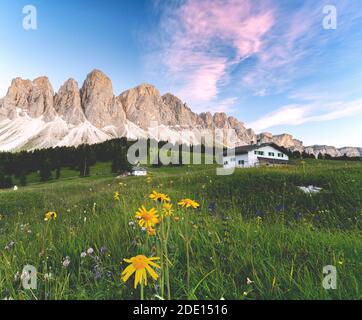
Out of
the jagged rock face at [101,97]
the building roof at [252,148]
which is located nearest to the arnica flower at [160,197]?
the jagged rock face at [101,97]

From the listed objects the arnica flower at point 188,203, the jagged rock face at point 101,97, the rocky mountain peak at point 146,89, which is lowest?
the arnica flower at point 188,203

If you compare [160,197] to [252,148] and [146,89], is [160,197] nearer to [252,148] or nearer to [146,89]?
[146,89]

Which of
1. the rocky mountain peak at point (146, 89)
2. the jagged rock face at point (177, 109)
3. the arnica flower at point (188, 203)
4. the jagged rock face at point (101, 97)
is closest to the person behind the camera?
the arnica flower at point (188, 203)

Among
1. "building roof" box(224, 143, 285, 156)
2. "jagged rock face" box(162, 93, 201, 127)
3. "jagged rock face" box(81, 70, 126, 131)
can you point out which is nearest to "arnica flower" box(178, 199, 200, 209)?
"jagged rock face" box(162, 93, 201, 127)

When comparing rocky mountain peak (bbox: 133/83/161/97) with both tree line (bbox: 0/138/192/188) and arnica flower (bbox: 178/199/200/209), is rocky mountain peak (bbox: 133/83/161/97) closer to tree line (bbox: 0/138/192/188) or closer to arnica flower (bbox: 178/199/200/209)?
arnica flower (bbox: 178/199/200/209)

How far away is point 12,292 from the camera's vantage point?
2062 mm

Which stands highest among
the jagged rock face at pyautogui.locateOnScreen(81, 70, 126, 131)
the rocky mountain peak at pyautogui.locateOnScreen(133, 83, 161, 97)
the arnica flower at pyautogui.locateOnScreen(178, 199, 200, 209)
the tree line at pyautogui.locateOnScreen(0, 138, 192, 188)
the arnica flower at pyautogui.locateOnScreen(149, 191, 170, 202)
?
the jagged rock face at pyautogui.locateOnScreen(81, 70, 126, 131)

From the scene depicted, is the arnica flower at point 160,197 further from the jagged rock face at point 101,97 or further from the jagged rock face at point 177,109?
the jagged rock face at point 101,97

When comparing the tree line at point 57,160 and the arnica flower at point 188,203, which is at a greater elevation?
the tree line at point 57,160

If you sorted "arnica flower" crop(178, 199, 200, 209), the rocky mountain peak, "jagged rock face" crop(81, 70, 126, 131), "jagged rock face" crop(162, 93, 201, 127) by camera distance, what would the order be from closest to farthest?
1. "arnica flower" crop(178, 199, 200, 209)
2. the rocky mountain peak
3. "jagged rock face" crop(162, 93, 201, 127)
4. "jagged rock face" crop(81, 70, 126, 131)

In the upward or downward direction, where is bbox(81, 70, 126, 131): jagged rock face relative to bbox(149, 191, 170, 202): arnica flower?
upward

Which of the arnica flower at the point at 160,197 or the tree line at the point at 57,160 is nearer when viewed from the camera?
the arnica flower at the point at 160,197

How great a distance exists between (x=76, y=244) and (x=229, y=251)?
5.23 feet
